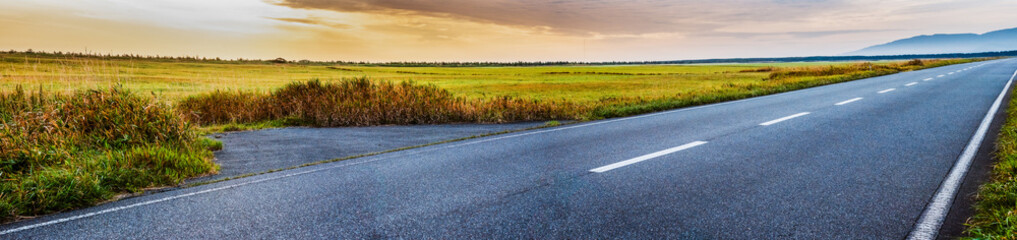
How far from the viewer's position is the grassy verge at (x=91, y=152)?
479cm

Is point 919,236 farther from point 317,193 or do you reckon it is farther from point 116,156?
point 116,156

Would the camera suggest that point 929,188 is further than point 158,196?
No

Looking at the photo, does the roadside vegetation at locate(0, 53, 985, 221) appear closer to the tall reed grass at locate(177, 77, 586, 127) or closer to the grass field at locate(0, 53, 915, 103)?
the tall reed grass at locate(177, 77, 586, 127)

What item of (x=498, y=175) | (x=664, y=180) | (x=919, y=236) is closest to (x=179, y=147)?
(x=498, y=175)

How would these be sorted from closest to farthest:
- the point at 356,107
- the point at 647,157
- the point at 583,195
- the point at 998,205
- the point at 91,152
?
the point at 998,205 < the point at 583,195 < the point at 647,157 < the point at 91,152 < the point at 356,107

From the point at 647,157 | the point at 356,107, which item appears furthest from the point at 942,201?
the point at 356,107

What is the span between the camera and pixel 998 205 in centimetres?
406

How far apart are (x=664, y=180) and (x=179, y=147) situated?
21.2 feet

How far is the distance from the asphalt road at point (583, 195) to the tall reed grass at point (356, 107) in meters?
4.38

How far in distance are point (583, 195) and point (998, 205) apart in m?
3.24

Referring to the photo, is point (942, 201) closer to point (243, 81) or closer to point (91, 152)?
point (91, 152)

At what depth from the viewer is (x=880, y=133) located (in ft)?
26.3

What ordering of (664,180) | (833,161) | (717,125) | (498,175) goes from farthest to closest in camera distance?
(717,125) → (833,161) → (498,175) → (664,180)

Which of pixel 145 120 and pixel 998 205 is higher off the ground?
pixel 145 120
